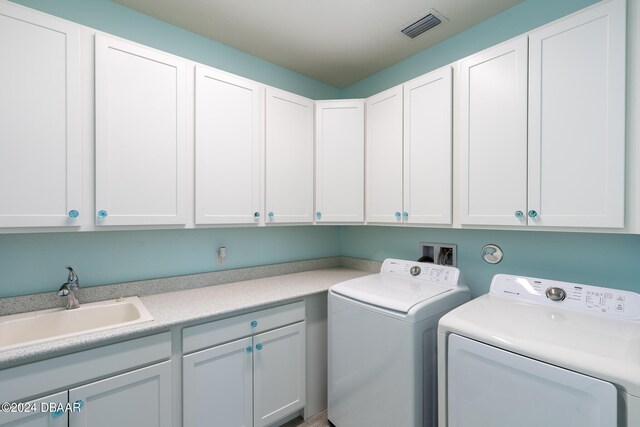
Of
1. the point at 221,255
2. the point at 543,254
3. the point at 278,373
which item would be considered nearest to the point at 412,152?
the point at 543,254

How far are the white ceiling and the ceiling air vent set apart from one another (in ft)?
0.14

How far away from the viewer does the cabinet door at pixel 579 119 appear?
116 cm

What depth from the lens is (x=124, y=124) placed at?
4.81 ft

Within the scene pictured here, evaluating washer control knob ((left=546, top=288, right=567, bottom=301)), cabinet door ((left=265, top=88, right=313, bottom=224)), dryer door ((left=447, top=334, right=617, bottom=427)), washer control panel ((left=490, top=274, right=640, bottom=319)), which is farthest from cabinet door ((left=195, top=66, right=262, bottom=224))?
washer control knob ((left=546, top=288, right=567, bottom=301))

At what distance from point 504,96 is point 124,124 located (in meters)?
1.99

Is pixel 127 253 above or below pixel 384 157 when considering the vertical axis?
below

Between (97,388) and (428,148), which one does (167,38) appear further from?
(97,388)

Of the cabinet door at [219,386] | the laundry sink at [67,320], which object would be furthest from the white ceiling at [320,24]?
the cabinet door at [219,386]

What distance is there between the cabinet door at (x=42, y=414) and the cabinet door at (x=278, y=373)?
840 mm

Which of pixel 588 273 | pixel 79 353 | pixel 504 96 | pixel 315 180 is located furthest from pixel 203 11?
pixel 588 273

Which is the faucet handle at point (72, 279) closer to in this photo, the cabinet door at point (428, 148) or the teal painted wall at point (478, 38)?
the cabinet door at point (428, 148)

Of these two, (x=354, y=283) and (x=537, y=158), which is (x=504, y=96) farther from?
(x=354, y=283)

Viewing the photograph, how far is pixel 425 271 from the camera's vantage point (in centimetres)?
191

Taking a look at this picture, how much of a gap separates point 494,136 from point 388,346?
125cm
